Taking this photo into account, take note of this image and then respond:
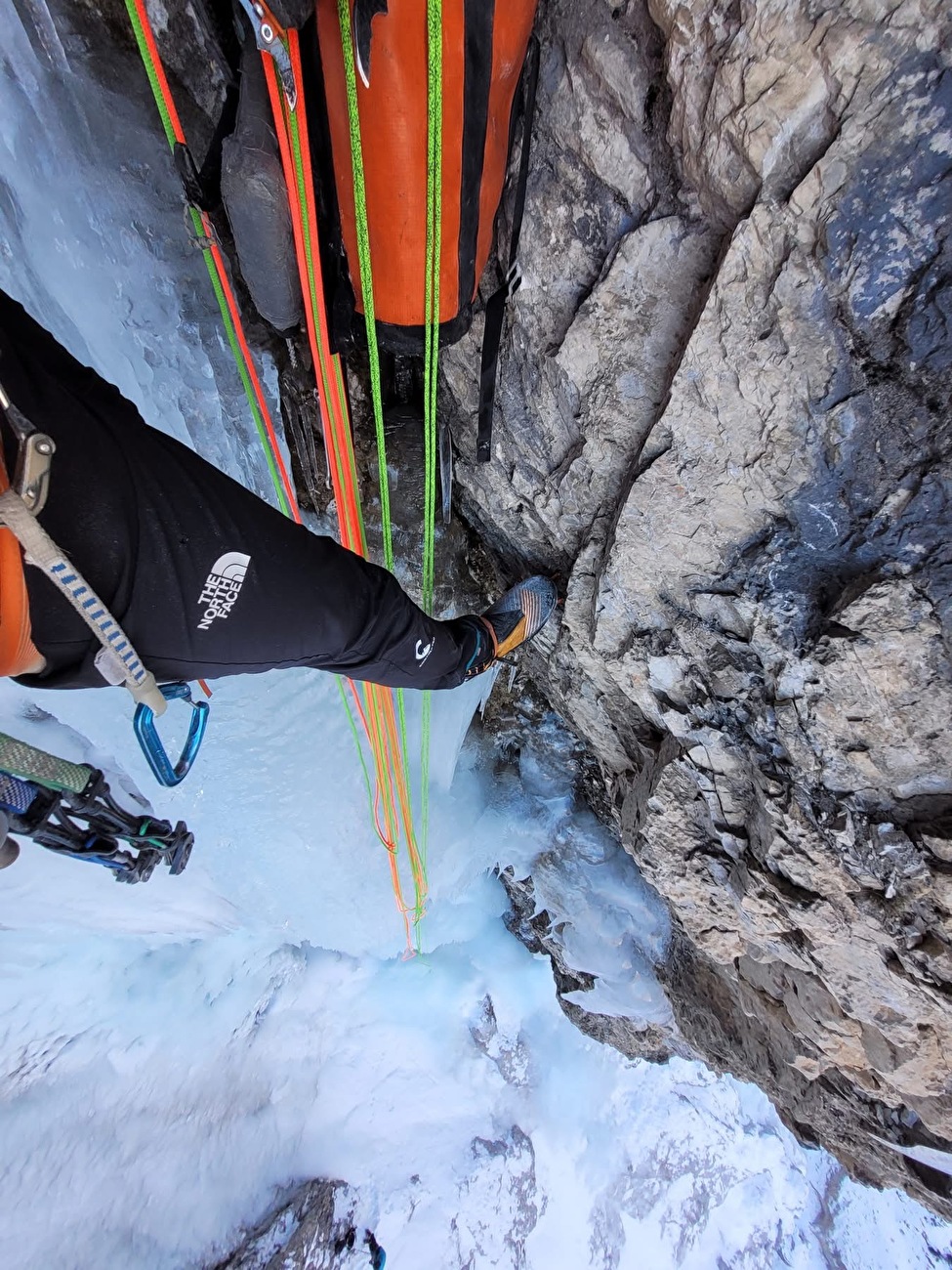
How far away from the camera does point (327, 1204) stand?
277 cm

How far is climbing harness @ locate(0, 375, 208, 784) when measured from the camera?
658 millimetres

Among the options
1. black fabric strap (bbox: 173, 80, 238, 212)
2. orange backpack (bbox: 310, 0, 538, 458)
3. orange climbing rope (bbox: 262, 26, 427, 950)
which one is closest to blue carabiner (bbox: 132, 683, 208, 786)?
orange climbing rope (bbox: 262, 26, 427, 950)

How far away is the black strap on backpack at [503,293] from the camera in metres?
0.99

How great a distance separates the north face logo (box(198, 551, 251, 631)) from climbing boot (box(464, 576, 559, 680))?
713mm

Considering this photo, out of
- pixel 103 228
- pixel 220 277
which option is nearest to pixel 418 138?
pixel 220 277

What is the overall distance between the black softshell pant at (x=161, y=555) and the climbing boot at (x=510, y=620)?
1.36ft

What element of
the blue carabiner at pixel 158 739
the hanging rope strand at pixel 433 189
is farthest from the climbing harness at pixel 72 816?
the hanging rope strand at pixel 433 189

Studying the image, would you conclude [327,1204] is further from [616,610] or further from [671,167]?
[671,167]

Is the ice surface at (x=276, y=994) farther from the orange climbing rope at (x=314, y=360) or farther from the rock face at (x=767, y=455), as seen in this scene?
the rock face at (x=767, y=455)

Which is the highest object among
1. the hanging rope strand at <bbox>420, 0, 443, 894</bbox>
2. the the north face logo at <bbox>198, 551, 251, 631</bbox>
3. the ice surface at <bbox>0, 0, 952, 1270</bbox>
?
the hanging rope strand at <bbox>420, 0, 443, 894</bbox>

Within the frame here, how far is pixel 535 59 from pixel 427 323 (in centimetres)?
44

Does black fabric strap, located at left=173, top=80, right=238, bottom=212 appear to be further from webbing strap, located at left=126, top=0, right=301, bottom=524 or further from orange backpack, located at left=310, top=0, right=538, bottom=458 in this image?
orange backpack, located at left=310, top=0, right=538, bottom=458

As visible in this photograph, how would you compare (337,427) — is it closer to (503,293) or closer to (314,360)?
(314,360)

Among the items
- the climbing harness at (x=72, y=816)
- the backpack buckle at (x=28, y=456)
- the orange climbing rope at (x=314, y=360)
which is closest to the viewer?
the backpack buckle at (x=28, y=456)
